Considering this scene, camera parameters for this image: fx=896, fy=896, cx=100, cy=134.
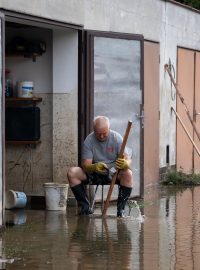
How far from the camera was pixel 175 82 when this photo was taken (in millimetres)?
17109

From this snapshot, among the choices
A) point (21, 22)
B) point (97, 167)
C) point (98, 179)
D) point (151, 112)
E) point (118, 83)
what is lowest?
point (98, 179)

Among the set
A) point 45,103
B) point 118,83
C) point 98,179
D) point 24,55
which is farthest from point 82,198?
point 24,55

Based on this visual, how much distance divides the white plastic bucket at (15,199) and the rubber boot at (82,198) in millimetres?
1024

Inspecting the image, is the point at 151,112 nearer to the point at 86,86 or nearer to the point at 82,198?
the point at 86,86

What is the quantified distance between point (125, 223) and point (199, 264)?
8.96 ft

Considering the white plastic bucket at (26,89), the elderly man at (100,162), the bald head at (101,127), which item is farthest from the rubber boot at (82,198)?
the white plastic bucket at (26,89)

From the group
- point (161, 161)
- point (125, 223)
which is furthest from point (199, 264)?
point (161, 161)

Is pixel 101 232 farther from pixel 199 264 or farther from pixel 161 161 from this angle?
pixel 161 161

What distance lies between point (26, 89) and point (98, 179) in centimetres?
208

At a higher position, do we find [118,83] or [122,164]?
[118,83]

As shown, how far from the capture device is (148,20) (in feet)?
50.9

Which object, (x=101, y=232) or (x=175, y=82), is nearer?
(x=101, y=232)

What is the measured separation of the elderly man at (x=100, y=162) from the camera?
38.8 ft

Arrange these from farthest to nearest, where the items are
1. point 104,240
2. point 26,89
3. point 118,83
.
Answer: point 118,83 < point 26,89 < point 104,240
